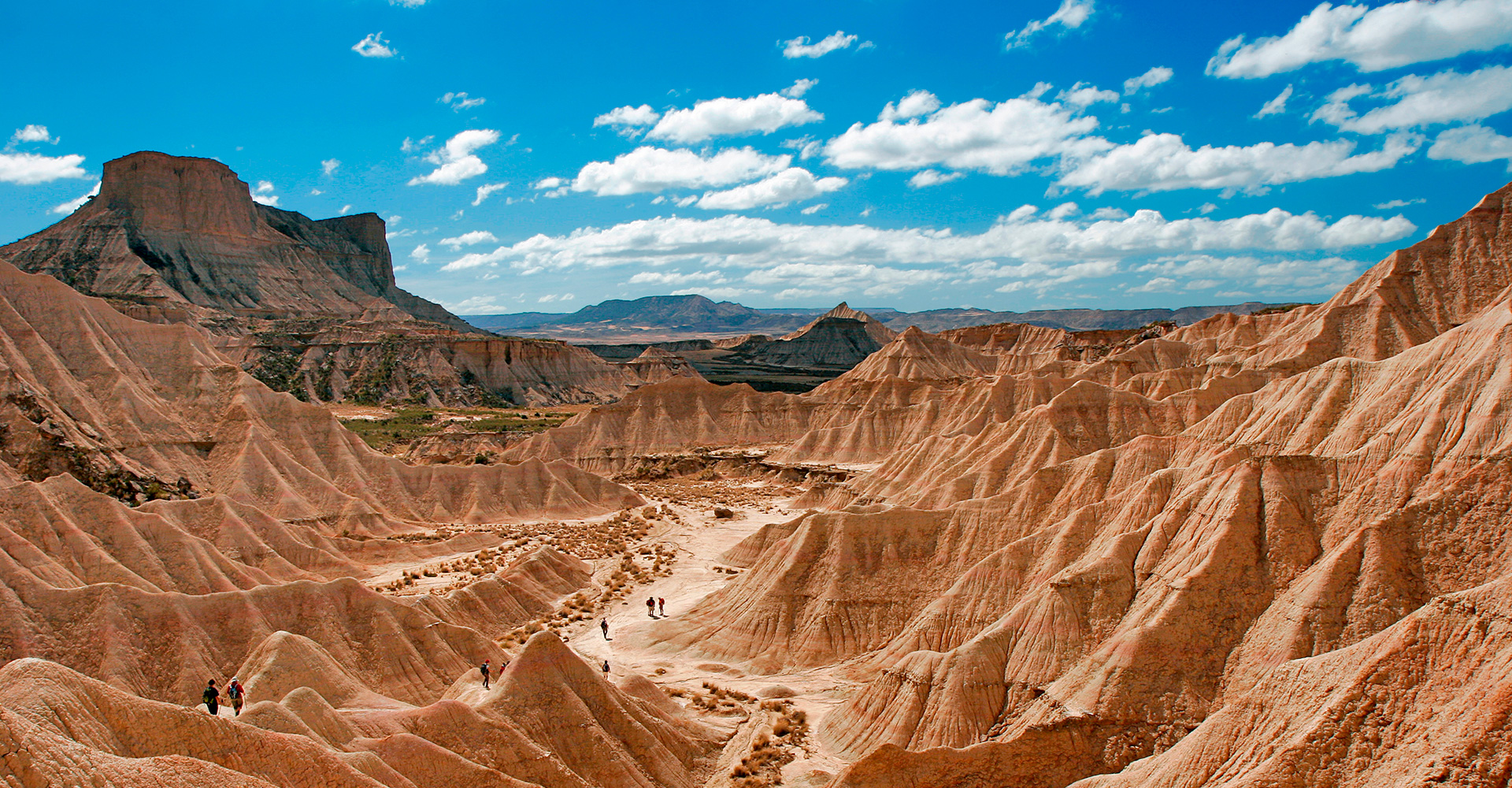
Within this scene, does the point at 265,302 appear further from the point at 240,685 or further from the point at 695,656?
the point at 240,685

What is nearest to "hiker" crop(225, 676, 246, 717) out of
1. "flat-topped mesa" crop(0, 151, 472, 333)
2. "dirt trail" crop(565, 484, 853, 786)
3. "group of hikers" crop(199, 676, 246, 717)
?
→ "group of hikers" crop(199, 676, 246, 717)

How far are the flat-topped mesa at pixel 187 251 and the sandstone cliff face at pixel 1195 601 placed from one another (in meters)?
131

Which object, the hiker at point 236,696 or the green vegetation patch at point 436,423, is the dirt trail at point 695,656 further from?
the green vegetation patch at point 436,423

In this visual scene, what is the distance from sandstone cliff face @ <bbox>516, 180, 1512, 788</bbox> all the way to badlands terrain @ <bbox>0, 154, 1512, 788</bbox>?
9cm

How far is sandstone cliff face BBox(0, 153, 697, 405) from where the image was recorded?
5271 inches

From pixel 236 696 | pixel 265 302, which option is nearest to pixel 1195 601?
pixel 236 696

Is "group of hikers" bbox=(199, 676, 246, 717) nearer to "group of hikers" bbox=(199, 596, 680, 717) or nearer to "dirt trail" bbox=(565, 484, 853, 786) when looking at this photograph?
"group of hikers" bbox=(199, 596, 680, 717)

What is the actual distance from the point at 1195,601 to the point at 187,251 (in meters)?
178

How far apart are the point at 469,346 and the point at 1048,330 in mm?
95416

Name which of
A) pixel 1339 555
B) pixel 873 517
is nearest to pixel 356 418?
pixel 873 517

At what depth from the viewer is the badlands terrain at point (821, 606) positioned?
17.9 meters

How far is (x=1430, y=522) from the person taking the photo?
25188 millimetres

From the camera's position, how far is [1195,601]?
1020 inches

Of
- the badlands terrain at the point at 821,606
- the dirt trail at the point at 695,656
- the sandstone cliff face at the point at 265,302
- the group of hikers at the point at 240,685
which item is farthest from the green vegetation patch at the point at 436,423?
the group of hikers at the point at 240,685
